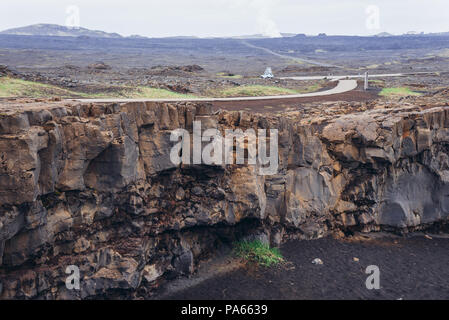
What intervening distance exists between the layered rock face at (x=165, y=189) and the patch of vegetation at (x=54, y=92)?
1744cm

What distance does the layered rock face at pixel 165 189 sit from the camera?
1438 centimetres

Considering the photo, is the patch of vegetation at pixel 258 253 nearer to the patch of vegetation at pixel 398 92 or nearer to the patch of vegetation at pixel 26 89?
the patch of vegetation at pixel 26 89

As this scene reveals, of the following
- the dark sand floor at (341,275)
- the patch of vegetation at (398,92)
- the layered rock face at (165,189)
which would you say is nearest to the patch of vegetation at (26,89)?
the layered rock face at (165,189)

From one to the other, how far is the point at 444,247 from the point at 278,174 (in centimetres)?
874

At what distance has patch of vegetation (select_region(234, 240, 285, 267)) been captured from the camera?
18.5 meters

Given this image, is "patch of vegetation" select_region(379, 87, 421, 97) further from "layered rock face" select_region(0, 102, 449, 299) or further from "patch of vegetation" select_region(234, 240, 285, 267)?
"patch of vegetation" select_region(234, 240, 285, 267)

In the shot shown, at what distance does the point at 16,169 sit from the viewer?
13.4 m

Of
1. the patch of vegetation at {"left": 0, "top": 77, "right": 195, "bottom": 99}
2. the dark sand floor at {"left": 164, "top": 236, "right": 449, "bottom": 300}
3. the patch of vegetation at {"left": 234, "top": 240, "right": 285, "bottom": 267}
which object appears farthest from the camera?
the patch of vegetation at {"left": 0, "top": 77, "right": 195, "bottom": 99}

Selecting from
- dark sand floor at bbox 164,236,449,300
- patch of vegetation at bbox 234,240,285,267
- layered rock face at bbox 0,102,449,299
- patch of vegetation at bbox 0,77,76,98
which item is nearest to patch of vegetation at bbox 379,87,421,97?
layered rock face at bbox 0,102,449,299

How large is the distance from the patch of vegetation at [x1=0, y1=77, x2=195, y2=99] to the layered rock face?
1744 centimetres

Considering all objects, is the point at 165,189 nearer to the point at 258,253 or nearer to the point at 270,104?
the point at 258,253

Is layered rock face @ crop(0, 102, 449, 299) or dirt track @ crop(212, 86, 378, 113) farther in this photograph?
dirt track @ crop(212, 86, 378, 113)

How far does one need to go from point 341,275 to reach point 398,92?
3635cm
